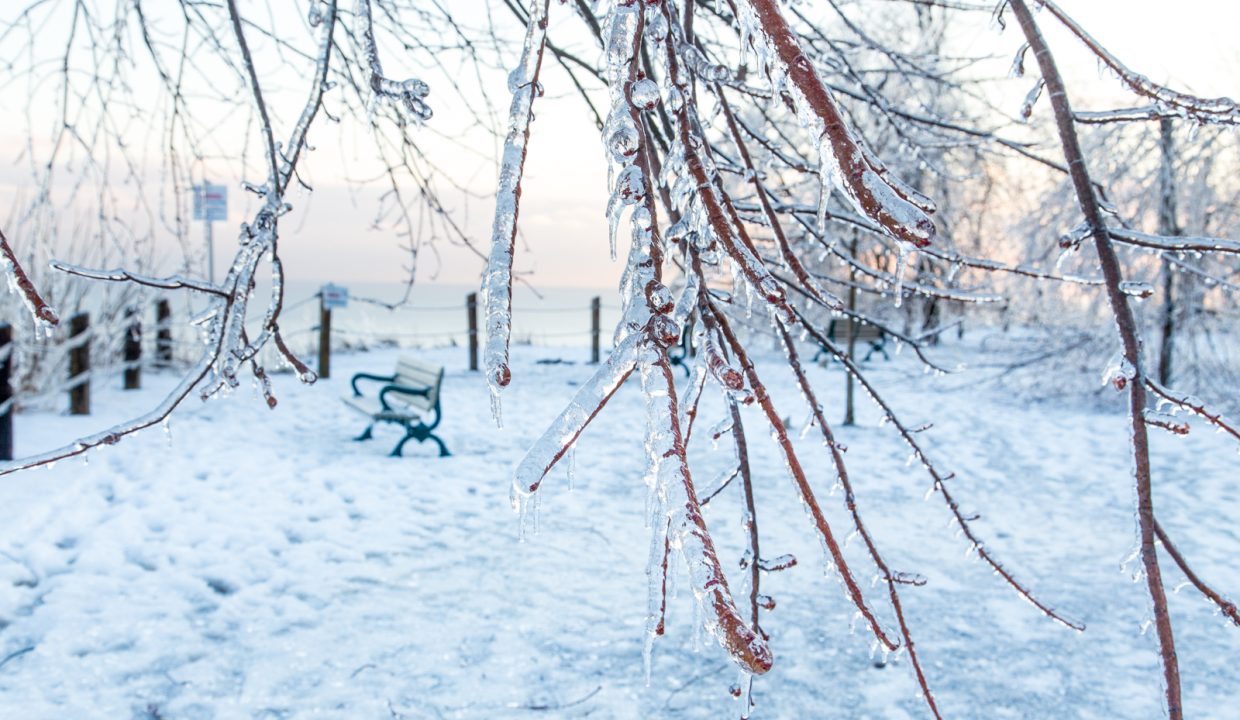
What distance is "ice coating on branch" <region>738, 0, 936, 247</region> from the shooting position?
0.59m

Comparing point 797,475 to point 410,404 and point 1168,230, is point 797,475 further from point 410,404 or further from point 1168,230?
point 1168,230

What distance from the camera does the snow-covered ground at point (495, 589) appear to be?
11.8 feet

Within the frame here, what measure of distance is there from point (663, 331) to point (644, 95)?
0.79 feet

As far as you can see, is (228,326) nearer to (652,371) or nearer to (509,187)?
(509,187)

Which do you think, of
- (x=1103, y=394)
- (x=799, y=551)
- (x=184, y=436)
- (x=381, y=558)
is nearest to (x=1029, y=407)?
(x=1103, y=394)

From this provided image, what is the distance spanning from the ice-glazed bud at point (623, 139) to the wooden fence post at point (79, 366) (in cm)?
839

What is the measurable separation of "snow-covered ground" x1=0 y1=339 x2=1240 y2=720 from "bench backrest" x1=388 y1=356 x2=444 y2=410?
0.49 metres

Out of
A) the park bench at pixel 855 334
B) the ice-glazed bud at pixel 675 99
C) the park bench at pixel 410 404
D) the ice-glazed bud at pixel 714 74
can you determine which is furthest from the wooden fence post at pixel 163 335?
the ice-glazed bud at pixel 675 99

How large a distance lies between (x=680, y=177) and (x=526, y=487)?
62 centimetres

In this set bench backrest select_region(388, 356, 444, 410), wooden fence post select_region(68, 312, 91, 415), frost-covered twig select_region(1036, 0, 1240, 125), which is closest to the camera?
frost-covered twig select_region(1036, 0, 1240, 125)

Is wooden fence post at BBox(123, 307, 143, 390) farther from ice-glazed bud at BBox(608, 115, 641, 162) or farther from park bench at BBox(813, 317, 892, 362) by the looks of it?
ice-glazed bud at BBox(608, 115, 641, 162)

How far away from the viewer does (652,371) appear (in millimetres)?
754

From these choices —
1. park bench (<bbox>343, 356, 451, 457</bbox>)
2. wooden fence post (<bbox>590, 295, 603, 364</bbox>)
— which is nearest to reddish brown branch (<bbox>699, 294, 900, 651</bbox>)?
park bench (<bbox>343, 356, 451, 457</bbox>)

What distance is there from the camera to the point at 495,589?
4.62 m
